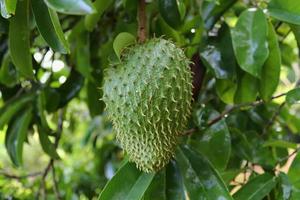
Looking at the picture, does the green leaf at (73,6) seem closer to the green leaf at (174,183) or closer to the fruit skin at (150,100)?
the fruit skin at (150,100)

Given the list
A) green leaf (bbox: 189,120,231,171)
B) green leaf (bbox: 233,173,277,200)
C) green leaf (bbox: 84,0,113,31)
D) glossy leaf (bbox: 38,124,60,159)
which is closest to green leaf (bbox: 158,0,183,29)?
green leaf (bbox: 84,0,113,31)

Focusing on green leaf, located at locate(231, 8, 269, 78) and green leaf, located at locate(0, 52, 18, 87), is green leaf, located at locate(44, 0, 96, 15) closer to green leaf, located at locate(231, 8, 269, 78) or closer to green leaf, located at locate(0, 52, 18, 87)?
green leaf, located at locate(231, 8, 269, 78)

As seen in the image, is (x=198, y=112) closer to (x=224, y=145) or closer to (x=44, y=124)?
(x=224, y=145)

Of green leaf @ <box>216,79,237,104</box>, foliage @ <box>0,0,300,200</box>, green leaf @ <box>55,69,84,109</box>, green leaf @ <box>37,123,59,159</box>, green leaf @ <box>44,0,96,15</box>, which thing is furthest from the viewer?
green leaf @ <box>55,69,84,109</box>

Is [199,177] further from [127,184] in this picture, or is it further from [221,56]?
[221,56]

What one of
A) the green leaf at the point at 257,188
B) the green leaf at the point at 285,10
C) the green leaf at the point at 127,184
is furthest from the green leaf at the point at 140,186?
the green leaf at the point at 285,10

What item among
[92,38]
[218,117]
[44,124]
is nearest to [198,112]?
[218,117]
